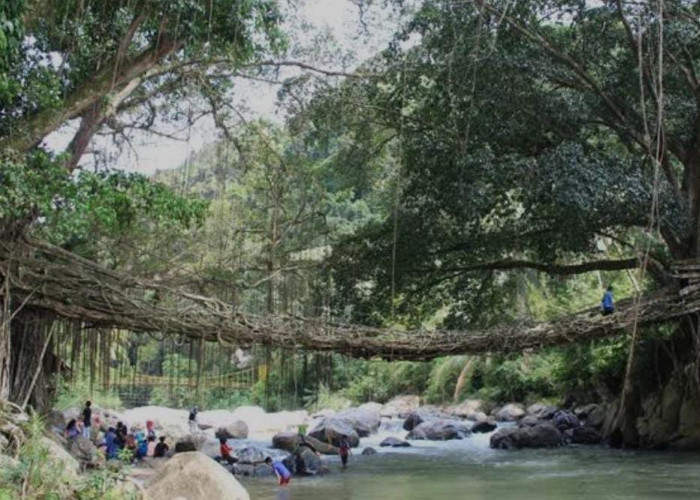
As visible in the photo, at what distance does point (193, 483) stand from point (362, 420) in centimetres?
1109

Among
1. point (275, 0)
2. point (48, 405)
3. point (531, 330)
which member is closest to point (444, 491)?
point (531, 330)

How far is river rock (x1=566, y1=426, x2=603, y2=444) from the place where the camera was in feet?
45.9

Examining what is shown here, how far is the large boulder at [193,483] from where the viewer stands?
22.4 feet

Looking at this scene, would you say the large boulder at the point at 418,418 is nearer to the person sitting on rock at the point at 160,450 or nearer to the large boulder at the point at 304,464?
the person sitting on rock at the point at 160,450

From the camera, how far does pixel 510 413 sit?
715 inches

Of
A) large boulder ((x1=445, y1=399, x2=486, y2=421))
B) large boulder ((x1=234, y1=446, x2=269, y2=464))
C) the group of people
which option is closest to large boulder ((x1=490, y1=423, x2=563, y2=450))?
large boulder ((x1=445, y1=399, x2=486, y2=421))

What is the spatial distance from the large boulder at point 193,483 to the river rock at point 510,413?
12022mm

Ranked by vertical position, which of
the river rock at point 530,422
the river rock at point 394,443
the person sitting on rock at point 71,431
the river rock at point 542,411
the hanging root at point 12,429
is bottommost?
the river rock at point 394,443

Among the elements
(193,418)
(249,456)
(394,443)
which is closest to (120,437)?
(249,456)

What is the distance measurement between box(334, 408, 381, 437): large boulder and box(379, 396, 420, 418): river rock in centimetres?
305

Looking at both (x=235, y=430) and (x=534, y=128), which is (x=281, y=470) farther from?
(x=235, y=430)

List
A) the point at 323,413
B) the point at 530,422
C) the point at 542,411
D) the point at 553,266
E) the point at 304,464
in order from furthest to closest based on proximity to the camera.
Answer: the point at 323,413
the point at 542,411
the point at 530,422
the point at 553,266
the point at 304,464

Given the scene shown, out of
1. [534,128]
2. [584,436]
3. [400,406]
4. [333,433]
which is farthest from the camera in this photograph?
[400,406]

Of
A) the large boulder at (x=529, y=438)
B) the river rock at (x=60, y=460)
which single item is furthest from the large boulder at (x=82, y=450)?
the large boulder at (x=529, y=438)
